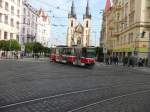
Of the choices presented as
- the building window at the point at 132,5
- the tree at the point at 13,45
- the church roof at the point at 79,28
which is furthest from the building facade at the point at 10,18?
the church roof at the point at 79,28

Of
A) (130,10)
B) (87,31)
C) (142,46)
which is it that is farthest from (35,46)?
(87,31)

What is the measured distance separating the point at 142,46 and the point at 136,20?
4.27 metres

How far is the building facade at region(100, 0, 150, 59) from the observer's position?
61.9 m

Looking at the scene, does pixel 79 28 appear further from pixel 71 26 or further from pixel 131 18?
pixel 131 18

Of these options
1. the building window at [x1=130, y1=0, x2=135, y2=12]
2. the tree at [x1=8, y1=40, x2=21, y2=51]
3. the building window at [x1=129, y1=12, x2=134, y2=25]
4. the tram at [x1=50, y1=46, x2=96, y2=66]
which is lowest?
the tram at [x1=50, y1=46, x2=96, y2=66]

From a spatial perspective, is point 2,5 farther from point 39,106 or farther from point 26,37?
point 39,106

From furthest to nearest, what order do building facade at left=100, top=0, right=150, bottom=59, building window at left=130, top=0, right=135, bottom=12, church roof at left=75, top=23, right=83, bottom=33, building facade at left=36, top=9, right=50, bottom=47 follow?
church roof at left=75, top=23, right=83, bottom=33 → building facade at left=36, top=9, right=50, bottom=47 → building window at left=130, top=0, right=135, bottom=12 → building facade at left=100, top=0, right=150, bottom=59

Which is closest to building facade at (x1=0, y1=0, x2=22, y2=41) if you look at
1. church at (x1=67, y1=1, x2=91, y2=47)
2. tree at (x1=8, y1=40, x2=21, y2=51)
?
tree at (x1=8, y1=40, x2=21, y2=51)

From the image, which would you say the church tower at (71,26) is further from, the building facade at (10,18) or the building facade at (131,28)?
the building facade at (131,28)

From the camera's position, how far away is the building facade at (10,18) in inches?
3285

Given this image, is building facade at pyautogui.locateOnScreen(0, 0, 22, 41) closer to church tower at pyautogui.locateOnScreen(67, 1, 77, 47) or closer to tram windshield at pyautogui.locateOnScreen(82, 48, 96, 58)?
tram windshield at pyautogui.locateOnScreen(82, 48, 96, 58)

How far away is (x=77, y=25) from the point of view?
16425 cm

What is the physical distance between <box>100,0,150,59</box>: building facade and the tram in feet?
37.9

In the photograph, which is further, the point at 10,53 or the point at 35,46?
the point at 35,46
